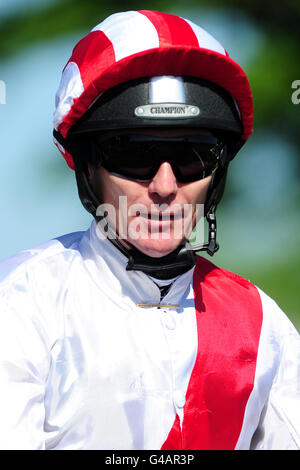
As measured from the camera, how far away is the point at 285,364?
2027 mm

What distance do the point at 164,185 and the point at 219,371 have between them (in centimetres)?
56

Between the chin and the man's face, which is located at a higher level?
the man's face

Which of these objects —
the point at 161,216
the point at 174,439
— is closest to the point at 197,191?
the point at 161,216

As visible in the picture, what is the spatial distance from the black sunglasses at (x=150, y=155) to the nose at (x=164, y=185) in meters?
0.02

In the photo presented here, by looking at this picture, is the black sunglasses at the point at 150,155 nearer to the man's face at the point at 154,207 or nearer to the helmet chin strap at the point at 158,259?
the man's face at the point at 154,207

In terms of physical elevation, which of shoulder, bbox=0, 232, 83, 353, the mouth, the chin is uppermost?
the mouth

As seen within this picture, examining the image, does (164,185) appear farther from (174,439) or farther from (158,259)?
(174,439)

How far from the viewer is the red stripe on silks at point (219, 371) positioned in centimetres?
184

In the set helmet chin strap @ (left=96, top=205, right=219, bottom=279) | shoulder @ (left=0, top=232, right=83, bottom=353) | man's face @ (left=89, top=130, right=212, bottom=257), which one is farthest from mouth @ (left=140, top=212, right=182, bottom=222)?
shoulder @ (left=0, top=232, right=83, bottom=353)

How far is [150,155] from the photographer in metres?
1.80

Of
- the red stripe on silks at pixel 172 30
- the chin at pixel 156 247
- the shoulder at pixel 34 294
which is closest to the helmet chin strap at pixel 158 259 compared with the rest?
the chin at pixel 156 247

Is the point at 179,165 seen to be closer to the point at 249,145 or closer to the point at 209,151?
the point at 209,151

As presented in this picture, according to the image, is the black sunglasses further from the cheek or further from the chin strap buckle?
the chin strap buckle

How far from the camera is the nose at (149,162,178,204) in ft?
5.83
